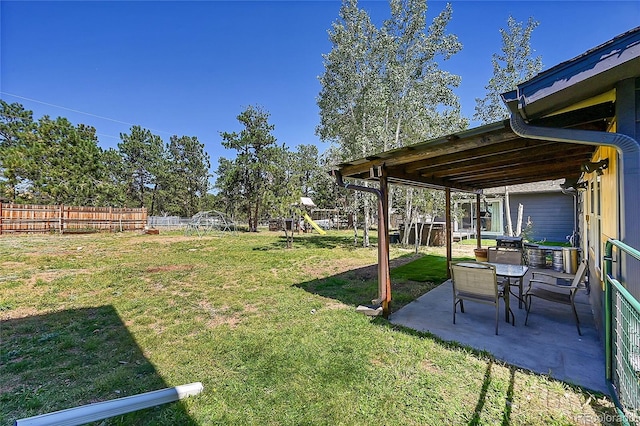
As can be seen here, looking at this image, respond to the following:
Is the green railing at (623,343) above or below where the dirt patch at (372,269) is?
above

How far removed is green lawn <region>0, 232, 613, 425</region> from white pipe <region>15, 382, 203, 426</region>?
0.26 feet

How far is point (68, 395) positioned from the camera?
2.50 metres

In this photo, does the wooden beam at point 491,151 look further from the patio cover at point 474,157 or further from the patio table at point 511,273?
the patio table at point 511,273

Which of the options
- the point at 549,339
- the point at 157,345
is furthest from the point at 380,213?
the point at 157,345

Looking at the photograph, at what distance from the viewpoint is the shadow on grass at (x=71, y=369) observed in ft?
7.51

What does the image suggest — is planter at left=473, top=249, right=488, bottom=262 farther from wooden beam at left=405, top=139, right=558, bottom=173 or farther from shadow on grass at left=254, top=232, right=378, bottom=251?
shadow on grass at left=254, top=232, right=378, bottom=251

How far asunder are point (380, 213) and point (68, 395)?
4.13m

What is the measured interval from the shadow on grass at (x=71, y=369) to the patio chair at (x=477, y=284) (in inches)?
139

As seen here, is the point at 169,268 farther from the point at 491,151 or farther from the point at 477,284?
the point at 491,151

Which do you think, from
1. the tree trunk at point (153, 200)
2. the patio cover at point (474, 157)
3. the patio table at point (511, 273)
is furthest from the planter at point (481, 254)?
the tree trunk at point (153, 200)

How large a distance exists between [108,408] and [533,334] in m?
4.54

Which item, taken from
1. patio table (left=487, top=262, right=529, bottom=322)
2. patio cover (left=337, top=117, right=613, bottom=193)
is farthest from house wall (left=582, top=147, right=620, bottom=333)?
patio table (left=487, top=262, right=529, bottom=322)

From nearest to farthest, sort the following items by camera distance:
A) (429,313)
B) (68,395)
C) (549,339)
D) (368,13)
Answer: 1. (68,395)
2. (549,339)
3. (429,313)
4. (368,13)

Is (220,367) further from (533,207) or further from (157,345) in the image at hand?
(533,207)
